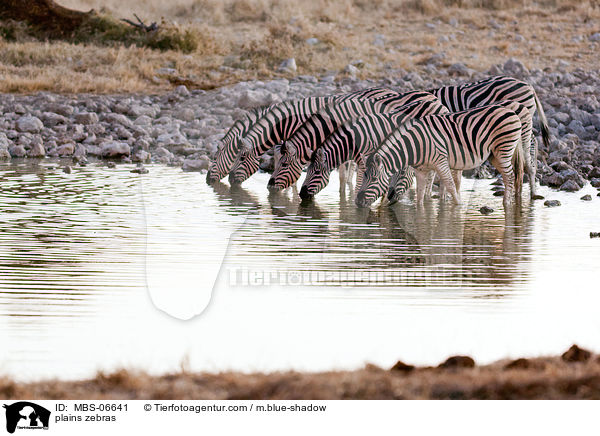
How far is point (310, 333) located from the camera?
17.1 feet

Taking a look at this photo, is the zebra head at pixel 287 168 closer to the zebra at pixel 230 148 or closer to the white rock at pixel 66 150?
the zebra at pixel 230 148

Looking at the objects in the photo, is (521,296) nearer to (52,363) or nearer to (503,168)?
(52,363)

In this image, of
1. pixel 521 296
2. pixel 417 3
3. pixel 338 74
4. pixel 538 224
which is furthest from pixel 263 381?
pixel 417 3

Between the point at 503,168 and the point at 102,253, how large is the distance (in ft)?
15.8

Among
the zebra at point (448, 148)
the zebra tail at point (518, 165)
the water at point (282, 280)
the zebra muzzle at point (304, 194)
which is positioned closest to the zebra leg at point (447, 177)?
the zebra at point (448, 148)

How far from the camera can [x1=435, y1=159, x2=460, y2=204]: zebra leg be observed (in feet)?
32.9

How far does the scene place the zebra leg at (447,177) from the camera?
1002 centimetres

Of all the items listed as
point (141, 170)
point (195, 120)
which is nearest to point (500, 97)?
point (141, 170)

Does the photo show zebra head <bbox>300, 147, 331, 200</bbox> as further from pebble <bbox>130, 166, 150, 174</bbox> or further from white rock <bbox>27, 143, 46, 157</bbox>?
white rock <bbox>27, 143, 46, 157</bbox>

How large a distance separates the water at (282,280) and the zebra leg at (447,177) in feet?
0.69

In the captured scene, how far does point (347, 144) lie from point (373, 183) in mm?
776

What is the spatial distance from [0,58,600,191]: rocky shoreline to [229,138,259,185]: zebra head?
4.45 ft

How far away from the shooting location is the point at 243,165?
12.0m
